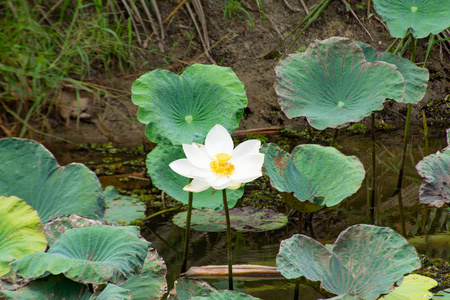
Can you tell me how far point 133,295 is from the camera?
1307mm

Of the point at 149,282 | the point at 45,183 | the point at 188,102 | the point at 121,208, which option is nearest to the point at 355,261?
the point at 149,282

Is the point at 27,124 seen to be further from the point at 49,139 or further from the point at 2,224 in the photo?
the point at 2,224

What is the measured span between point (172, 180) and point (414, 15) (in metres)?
0.99

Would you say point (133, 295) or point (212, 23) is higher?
point (212, 23)

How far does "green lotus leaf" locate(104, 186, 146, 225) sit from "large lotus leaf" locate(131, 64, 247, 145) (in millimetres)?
568

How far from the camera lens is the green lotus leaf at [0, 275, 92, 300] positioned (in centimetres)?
111

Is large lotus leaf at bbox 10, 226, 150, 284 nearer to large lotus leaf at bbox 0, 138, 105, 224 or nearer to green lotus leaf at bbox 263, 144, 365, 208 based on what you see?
large lotus leaf at bbox 0, 138, 105, 224

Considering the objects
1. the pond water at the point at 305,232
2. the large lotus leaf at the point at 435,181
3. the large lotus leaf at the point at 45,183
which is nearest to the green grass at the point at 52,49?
the pond water at the point at 305,232

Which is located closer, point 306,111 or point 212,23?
point 306,111

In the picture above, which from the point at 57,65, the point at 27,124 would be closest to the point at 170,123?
the point at 27,124

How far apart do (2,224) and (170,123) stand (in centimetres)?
48

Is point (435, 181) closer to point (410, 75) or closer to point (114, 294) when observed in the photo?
point (410, 75)

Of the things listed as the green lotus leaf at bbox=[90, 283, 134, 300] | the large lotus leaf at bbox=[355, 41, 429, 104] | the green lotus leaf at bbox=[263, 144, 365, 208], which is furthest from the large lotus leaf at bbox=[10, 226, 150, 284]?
the large lotus leaf at bbox=[355, 41, 429, 104]

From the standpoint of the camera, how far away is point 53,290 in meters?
1.14
